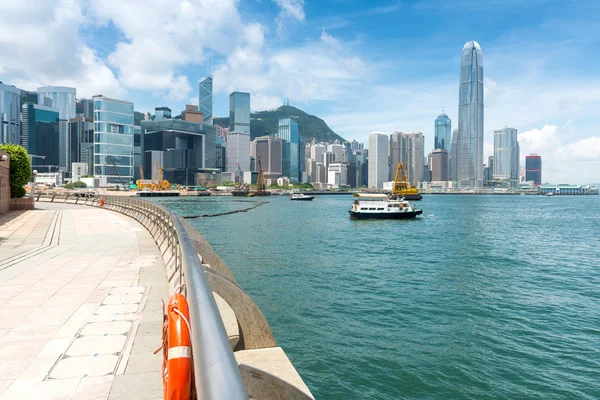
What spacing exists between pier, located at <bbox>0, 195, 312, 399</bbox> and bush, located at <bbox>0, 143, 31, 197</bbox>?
1411 inches

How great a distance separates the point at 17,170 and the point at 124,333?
146 ft

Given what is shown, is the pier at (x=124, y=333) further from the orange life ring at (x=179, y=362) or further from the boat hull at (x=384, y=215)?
the boat hull at (x=384, y=215)

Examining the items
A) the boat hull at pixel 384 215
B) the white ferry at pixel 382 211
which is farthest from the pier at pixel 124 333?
the white ferry at pixel 382 211

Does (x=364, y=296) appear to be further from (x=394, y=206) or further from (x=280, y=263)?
(x=394, y=206)

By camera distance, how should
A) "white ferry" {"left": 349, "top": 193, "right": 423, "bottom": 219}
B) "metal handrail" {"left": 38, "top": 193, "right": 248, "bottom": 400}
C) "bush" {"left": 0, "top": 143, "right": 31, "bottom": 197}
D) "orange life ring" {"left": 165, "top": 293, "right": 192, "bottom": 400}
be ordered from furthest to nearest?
"white ferry" {"left": 349, "top": 193, "right": 423, "bottom": 219}, "bush" {"left": 0, "top": 143, "right": 31, "bottom": 197}, "orange life ring" {"left": 165, "top": 293, "right": 192, "bottom": 400}, "metal handrail" {"left": 38, "top": 193, "right": 248, "bottom": 400}

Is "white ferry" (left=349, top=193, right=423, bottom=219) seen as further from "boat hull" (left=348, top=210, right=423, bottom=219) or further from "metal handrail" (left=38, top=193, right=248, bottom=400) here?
"metal handrail" (left=38, top=193, right=248, bottom=400)

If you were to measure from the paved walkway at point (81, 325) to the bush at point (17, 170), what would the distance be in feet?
108

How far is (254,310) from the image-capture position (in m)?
5.50

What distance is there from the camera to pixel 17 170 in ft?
140

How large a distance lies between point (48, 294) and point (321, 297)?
1236 cm

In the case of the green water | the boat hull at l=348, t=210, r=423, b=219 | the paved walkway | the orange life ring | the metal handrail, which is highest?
the metal handrail

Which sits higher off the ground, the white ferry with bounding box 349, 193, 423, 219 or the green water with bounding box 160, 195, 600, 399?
the white ferry with bounding box 349, 193, 423, 219

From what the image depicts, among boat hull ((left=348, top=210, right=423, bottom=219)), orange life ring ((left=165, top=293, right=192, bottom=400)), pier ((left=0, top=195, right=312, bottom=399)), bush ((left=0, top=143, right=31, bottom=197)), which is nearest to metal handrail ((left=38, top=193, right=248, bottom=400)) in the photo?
pier ((left=0, top=195, right=312, bottom=399))

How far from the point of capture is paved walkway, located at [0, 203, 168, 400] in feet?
16.4
